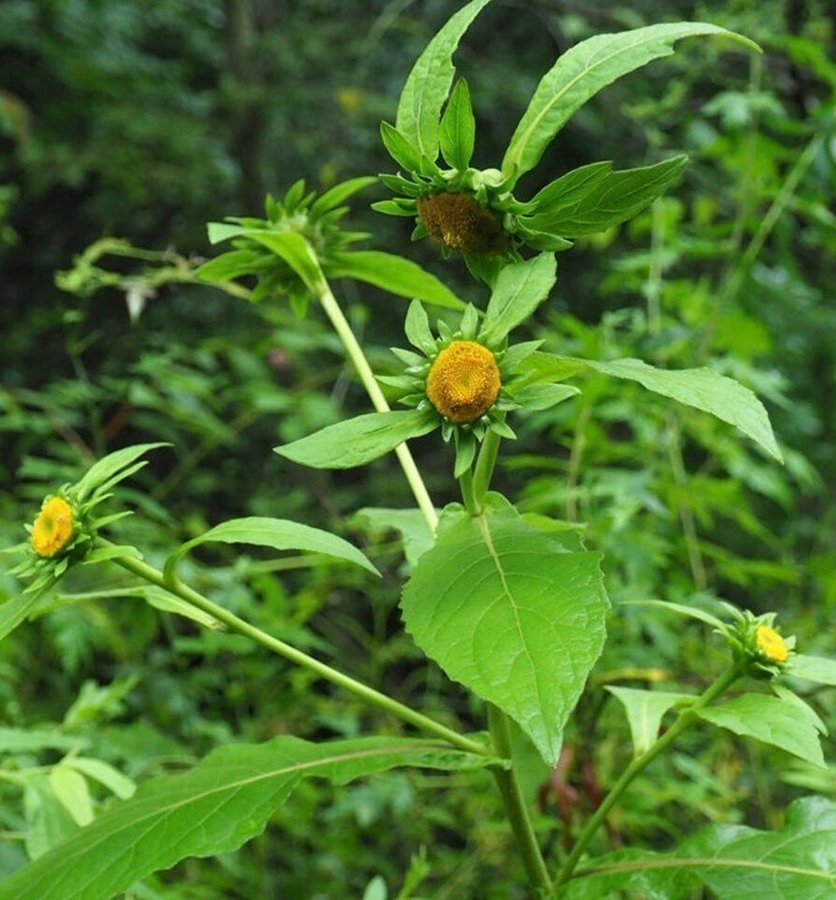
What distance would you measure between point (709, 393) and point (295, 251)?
0.97ft

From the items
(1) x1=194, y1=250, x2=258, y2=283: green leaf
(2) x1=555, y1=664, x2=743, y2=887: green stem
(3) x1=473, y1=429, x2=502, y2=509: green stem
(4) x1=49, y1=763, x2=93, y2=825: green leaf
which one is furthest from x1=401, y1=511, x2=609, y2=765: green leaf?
(4) x1=49, y1=763, x2=93, y2=825: green leaf

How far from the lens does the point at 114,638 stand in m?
1.45

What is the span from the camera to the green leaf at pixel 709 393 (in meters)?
0.45

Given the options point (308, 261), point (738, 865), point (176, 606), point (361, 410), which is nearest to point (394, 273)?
point (308, 261)

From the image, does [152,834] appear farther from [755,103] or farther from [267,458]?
[267,458]

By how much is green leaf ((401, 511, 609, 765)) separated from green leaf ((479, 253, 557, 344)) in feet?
0.32

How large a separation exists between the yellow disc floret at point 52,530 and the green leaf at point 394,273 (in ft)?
0.83

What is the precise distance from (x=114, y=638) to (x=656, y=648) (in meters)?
0.70

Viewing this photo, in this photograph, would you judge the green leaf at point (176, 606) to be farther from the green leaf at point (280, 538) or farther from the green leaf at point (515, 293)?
the green leaf at point (515, 293)

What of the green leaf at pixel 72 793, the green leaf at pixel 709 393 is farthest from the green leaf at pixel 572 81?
the green leaf at pixel 72 793

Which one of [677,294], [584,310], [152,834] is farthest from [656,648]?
[584,310]

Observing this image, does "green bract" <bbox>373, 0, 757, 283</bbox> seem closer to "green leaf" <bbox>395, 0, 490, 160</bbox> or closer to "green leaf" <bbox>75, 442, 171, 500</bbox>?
"green leaf" <bbox>395, 0, 490, 160</bbox>

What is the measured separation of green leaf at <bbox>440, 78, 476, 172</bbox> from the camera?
492mm

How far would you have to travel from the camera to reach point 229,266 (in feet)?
2.26
